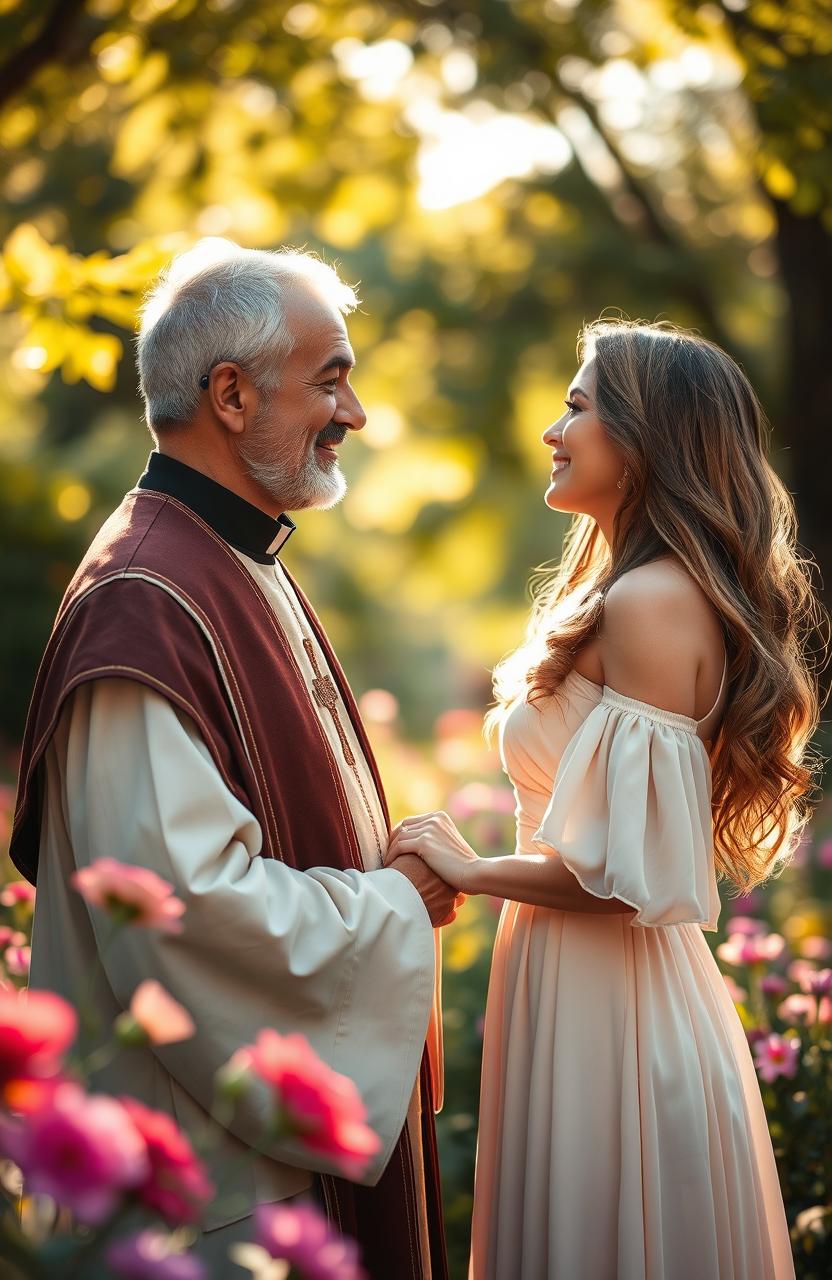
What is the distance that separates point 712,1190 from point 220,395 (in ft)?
6.46

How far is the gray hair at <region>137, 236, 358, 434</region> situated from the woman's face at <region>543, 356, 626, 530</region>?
68cm

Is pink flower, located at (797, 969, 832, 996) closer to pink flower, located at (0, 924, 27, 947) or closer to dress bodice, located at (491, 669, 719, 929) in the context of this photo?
dress bodice, located at (491, 669, 719, 929)

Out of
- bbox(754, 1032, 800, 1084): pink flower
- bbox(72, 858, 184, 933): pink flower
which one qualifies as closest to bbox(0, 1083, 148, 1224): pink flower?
bbox(72, 858, 184, 933): pink flower

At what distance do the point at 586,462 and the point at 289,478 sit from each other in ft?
2.23

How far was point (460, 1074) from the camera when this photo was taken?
4.27 m

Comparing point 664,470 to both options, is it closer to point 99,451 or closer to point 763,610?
point 763,610

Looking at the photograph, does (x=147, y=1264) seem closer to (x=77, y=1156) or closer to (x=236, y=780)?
(x=77, y=1156)

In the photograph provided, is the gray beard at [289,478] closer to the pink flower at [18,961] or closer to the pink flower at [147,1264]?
the pink flower at [18,961]

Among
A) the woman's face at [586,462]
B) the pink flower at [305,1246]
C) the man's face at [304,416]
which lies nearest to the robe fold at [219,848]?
the man's face at [304,416]

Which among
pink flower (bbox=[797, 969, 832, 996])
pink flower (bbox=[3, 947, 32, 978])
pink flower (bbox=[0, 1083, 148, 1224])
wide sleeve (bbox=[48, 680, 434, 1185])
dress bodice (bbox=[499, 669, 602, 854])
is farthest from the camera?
pink flower (bbox=[797, 969, 832, 996])

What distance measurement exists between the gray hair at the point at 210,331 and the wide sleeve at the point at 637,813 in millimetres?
1047

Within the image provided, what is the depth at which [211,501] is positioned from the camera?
2586 mm

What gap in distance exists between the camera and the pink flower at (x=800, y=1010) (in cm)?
347

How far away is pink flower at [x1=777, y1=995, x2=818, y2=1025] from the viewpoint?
3.47 metres
